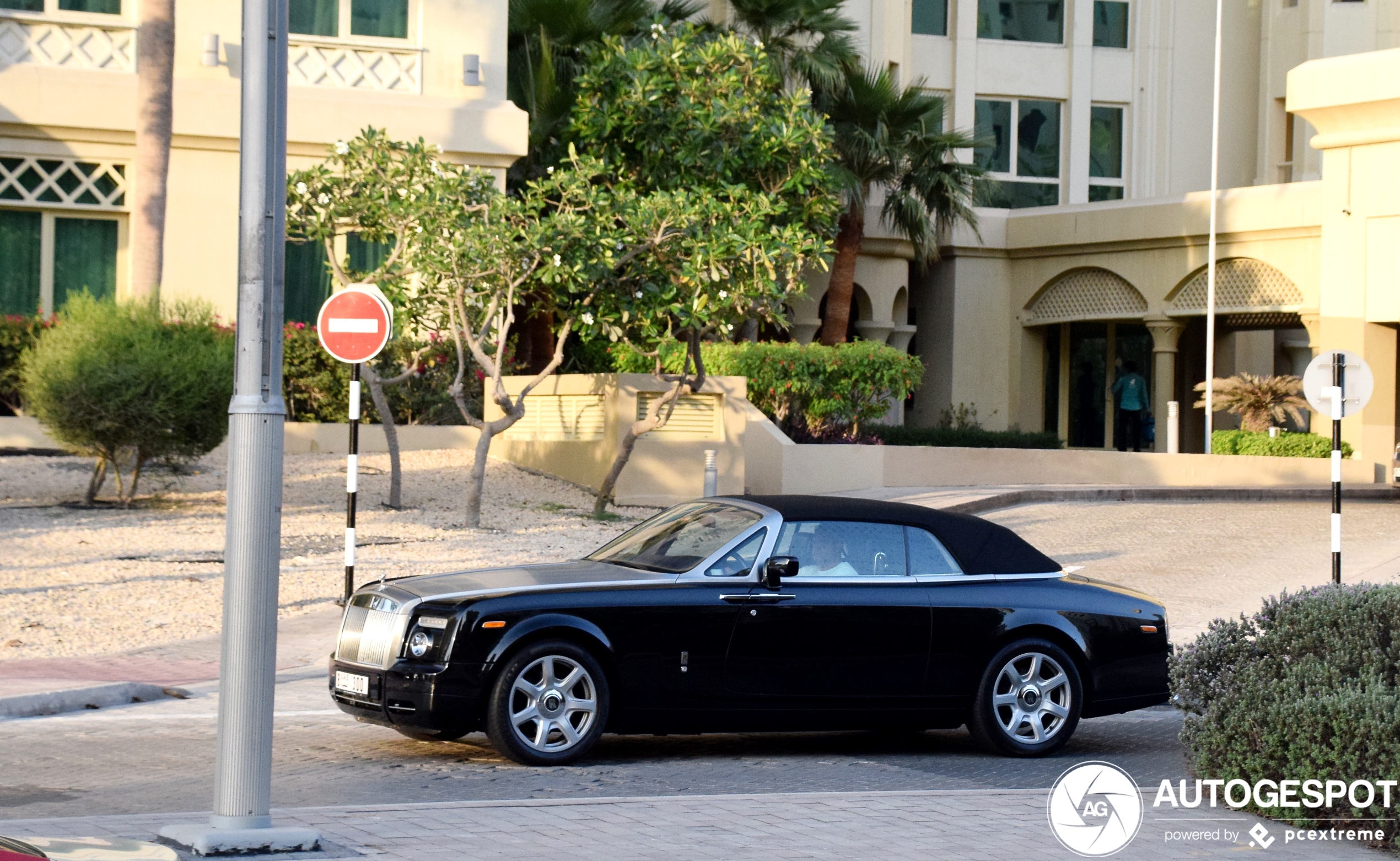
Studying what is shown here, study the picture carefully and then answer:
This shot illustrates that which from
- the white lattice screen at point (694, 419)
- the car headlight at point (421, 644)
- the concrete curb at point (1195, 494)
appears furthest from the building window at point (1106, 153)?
the car headlight at point (421, 644)

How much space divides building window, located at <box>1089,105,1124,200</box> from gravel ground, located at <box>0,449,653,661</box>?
2113 cm

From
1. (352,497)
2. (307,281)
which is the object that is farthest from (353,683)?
(307,281)

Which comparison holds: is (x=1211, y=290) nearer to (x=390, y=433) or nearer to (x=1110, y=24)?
(x=1110, y=24)

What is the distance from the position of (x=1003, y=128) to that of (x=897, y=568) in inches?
1189

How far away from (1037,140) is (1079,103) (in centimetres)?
131

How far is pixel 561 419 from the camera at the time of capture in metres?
22.2

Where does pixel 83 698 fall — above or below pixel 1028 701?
below

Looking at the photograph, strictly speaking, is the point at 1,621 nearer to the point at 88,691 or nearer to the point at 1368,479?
the point at 88,691

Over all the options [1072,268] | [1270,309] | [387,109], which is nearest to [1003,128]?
[1072,268]

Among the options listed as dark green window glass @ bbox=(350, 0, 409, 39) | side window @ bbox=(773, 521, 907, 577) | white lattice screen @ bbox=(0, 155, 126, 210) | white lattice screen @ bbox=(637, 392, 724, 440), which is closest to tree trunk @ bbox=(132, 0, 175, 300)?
white lattice screen @ bbox=(0, 155, 126, 210)

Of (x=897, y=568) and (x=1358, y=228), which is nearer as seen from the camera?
(x=897, y=568)

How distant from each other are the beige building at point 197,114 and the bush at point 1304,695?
17142mm

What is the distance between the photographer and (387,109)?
79.0ft

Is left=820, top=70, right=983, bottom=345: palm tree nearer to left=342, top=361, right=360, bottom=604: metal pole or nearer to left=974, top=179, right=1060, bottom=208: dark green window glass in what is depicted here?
left=974, top=179, right=1060, bottom=208: dark green window glass
